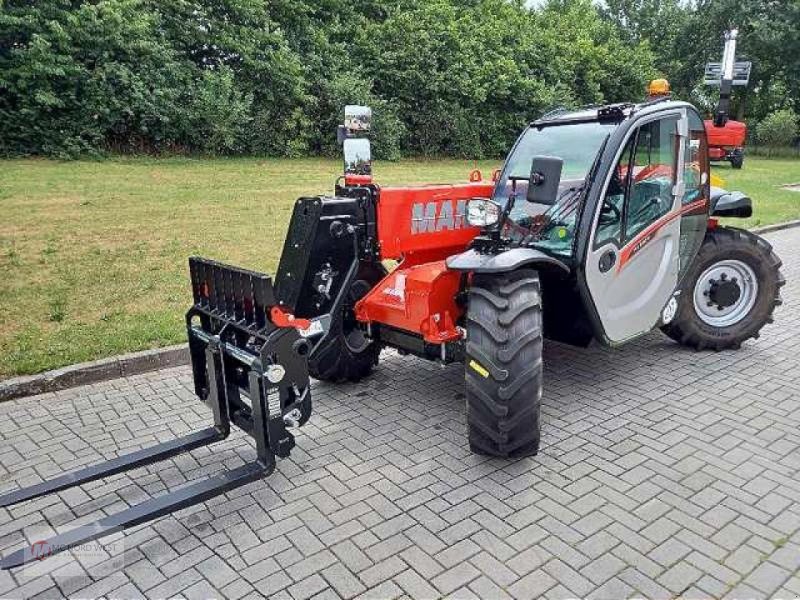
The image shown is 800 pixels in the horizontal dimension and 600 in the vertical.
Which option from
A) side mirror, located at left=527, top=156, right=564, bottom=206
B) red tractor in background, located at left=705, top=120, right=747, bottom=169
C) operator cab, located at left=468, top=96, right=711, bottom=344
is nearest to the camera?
side mirror, located at left=527, top=156, right=564, bottom=206

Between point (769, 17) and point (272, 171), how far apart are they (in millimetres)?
31957

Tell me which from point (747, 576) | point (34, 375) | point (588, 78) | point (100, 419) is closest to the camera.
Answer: point (747, 576)

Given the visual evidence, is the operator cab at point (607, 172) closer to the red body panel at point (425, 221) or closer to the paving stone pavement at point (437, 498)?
the red body panel at point (425, 221)

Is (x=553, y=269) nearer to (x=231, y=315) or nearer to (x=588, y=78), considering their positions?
(x=231, y=315)

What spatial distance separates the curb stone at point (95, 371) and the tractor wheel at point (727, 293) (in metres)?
4.51

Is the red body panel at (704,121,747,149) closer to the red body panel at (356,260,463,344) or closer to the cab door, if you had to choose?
the cab door

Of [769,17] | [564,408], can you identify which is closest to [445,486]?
[564,408]

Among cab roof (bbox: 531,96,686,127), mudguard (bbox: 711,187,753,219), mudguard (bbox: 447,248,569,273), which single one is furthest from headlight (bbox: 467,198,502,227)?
mudguard (bbox: 711,187,753,219)

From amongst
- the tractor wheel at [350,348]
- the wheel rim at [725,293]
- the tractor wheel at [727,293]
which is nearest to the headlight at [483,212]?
the tractor wheel at [350,348]

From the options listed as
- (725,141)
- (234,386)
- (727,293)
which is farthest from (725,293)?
(234,386)

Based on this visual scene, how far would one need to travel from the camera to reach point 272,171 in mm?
17797

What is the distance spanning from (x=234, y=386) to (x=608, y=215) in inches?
113

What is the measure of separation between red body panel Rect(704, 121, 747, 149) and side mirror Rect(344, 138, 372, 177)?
10.8 ft

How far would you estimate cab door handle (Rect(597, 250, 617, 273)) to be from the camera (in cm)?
Result: 444
